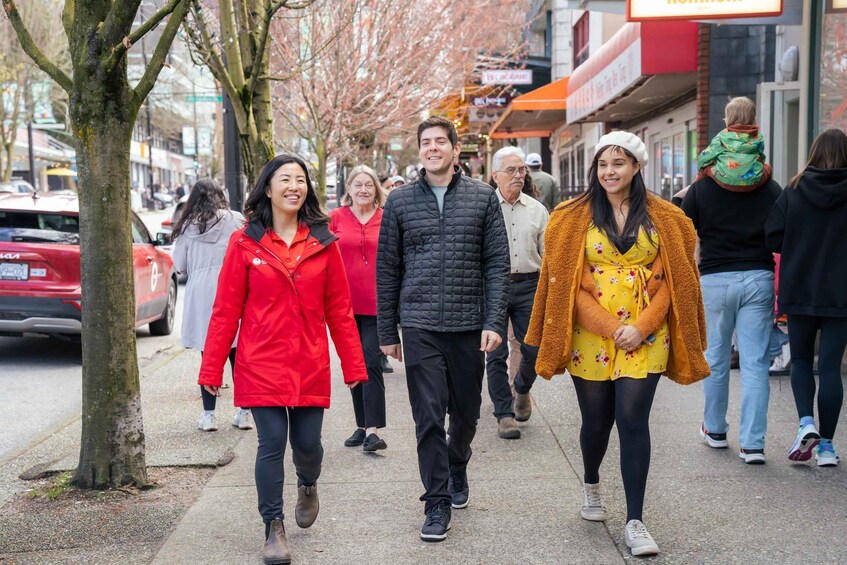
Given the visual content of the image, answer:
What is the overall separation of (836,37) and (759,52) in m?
4.45

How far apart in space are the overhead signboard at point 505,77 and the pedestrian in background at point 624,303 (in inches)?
791

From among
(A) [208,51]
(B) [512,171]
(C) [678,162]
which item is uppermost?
(A) [208,51]

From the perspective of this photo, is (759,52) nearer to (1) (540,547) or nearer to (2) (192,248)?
(2) (192,248)

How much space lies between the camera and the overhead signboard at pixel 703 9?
9148 mm

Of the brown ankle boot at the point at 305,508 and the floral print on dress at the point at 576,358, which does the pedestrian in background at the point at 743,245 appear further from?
the brown ankle boot at the point at 305,508

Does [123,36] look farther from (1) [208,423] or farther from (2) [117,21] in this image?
(1) [208,423]

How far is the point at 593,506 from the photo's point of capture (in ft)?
15.9

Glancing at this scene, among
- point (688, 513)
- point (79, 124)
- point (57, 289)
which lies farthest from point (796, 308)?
point (57, 289)

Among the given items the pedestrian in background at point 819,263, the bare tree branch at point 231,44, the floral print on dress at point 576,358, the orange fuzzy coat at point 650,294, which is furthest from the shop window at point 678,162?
the floral print on dress at point 576,358

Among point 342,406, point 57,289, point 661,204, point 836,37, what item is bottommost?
point 342,406

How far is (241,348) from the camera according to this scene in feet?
14.9

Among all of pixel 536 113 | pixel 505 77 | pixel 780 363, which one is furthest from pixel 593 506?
pixel 505 77

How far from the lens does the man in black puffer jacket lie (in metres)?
4.74

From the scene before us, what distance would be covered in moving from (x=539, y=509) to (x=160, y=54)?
2.98 meters
